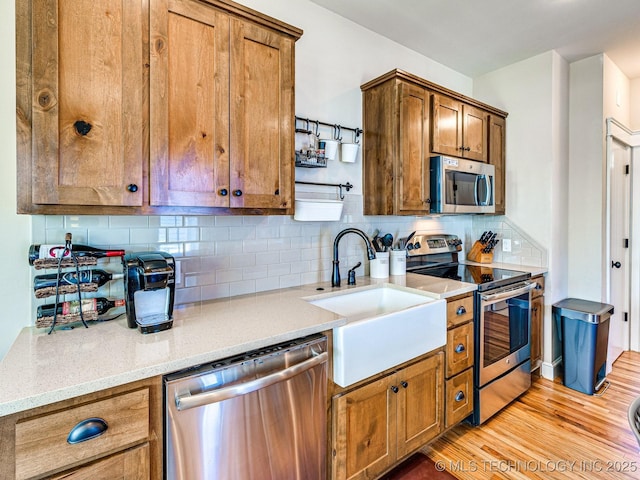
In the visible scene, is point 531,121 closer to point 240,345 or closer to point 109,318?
point 240,345

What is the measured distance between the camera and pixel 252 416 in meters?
1.20

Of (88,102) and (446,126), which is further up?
(446,126)

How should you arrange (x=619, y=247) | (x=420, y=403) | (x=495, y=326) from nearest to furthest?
1. (x=420, y=403)
2. (x=495, y=326)
3. (x=619, y=247)

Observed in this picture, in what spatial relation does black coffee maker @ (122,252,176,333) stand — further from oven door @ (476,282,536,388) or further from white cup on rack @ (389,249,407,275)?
oven door @ (476,282,536,388)

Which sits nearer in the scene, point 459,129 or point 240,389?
point 240,389

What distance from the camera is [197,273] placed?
1769 mm

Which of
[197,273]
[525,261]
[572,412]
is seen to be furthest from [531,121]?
[197,273]

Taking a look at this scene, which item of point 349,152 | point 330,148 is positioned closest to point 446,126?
point 349,152

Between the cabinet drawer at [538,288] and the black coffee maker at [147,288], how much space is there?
273 cm

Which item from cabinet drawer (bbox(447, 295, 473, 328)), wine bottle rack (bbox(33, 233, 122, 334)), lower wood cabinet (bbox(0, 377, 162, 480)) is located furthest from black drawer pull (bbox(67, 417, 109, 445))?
cabinet drawer (bbox(447, 295, 473, 328))

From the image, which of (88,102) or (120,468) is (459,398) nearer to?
(120,468)

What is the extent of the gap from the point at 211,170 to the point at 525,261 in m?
2.90

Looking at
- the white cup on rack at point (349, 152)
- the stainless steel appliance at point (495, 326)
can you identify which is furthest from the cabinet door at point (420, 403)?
the white cup on rack at point (349, 152)

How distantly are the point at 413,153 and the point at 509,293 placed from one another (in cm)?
122
